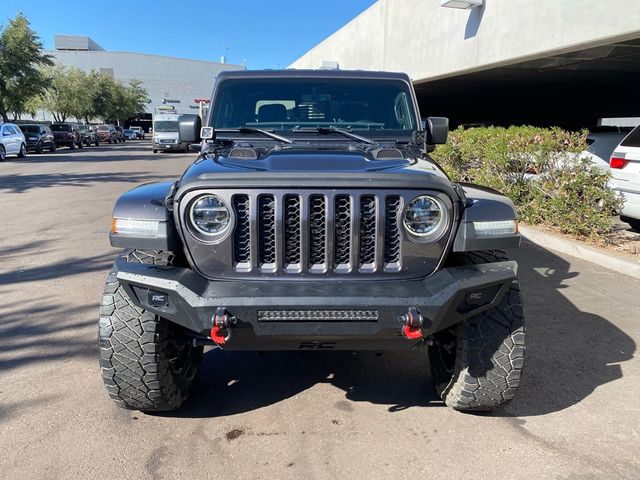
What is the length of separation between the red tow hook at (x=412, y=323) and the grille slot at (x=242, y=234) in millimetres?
836

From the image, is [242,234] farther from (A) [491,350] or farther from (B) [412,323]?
(A) [491,350]

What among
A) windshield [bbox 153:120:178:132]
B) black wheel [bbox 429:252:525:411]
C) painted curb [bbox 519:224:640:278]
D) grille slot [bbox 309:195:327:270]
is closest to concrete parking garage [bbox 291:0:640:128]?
painted curb [bbox 519:224:640:278]

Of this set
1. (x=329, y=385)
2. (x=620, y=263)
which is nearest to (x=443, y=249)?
(x=329, y=385)

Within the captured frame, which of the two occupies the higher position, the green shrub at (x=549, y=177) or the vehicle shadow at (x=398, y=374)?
the green shrub at (x=549, y=177)

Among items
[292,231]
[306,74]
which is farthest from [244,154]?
[306,74]

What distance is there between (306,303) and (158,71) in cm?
8760

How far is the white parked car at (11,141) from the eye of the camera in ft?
76.8

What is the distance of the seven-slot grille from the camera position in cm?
258

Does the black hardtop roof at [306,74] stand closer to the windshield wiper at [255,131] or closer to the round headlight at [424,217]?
the windshield wiper at [255,131]

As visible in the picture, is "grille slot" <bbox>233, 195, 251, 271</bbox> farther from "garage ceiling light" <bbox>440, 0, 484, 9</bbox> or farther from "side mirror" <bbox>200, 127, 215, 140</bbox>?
"garage ceiling light" <bbox>440, 0, 484, 9</bbox>

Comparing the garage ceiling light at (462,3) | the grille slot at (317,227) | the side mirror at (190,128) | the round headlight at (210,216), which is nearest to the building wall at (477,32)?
the garage ceiling light at (462,3)

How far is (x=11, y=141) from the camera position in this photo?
2420 centimetres

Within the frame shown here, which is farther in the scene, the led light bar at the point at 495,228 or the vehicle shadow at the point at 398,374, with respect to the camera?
the vehicle shadow at the point at 398,374

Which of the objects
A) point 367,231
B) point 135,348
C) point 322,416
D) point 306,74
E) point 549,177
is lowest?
point 322,416
